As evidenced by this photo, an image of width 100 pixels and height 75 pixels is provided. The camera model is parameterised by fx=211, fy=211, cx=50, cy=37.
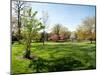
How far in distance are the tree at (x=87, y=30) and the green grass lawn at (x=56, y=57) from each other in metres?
0.09

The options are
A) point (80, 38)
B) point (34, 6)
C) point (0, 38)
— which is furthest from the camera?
point (80, 38)

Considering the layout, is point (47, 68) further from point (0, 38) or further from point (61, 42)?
point (0, 38)

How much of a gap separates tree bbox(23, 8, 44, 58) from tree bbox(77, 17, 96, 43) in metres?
0.58

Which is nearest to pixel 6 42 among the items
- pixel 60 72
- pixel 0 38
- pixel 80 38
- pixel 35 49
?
pixel 0 38

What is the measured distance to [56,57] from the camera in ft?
8.64

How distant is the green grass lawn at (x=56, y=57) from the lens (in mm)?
2469

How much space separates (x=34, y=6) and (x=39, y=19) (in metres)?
0.17

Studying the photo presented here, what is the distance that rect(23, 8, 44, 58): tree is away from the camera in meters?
2.51

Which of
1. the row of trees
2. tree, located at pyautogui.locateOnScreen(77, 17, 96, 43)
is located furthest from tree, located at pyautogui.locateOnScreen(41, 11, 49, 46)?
tree, located at pyautogui.locateOnScreen(77, 17, 96, 43)

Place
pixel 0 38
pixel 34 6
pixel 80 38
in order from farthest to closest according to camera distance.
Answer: pixel 80 38 → pixel 34 6 → pixel 0 38

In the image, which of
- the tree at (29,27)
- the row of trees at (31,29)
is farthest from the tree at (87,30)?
the tree at (29,27)

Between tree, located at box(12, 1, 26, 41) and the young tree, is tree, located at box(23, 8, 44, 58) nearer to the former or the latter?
tree, located at box(12, 1, 26, 41)

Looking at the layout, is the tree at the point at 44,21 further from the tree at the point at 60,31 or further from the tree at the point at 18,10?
the tree at the point at 18,10

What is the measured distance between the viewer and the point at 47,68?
102 inches
